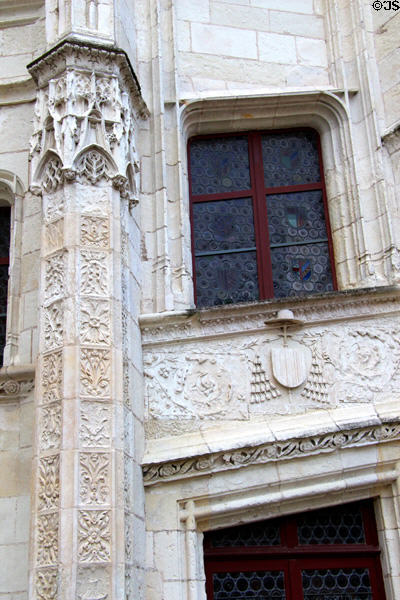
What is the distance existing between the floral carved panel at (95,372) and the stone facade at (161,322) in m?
0.01

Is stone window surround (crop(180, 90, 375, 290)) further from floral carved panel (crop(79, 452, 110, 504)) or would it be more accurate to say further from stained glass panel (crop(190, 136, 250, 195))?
floral carved panel (crop(79, 452, 110, 504))

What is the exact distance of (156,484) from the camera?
21.9 ft

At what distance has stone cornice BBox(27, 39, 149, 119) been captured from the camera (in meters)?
7.15

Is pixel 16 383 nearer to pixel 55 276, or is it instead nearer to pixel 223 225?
pixel 55 276

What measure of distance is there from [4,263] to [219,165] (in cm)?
240

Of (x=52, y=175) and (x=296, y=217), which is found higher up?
(x=296, y=217)

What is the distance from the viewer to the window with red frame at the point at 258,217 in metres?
8.08

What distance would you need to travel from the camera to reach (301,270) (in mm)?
8156

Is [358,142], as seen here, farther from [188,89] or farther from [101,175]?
[101,175]

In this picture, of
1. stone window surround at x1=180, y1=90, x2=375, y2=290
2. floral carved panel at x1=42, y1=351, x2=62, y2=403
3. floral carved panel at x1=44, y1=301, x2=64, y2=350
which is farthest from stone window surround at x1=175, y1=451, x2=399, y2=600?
stone window surround at x1=180, y1=90, x2=375, y2=290

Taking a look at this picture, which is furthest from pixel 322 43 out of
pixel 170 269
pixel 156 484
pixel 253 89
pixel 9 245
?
pixel 156 484

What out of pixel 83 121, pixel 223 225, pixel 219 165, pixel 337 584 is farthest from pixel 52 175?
pixel 337 584

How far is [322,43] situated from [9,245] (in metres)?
3.98

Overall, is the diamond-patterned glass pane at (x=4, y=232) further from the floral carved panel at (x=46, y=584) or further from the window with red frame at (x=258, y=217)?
the floral carved panel at (x=46, y=584)
